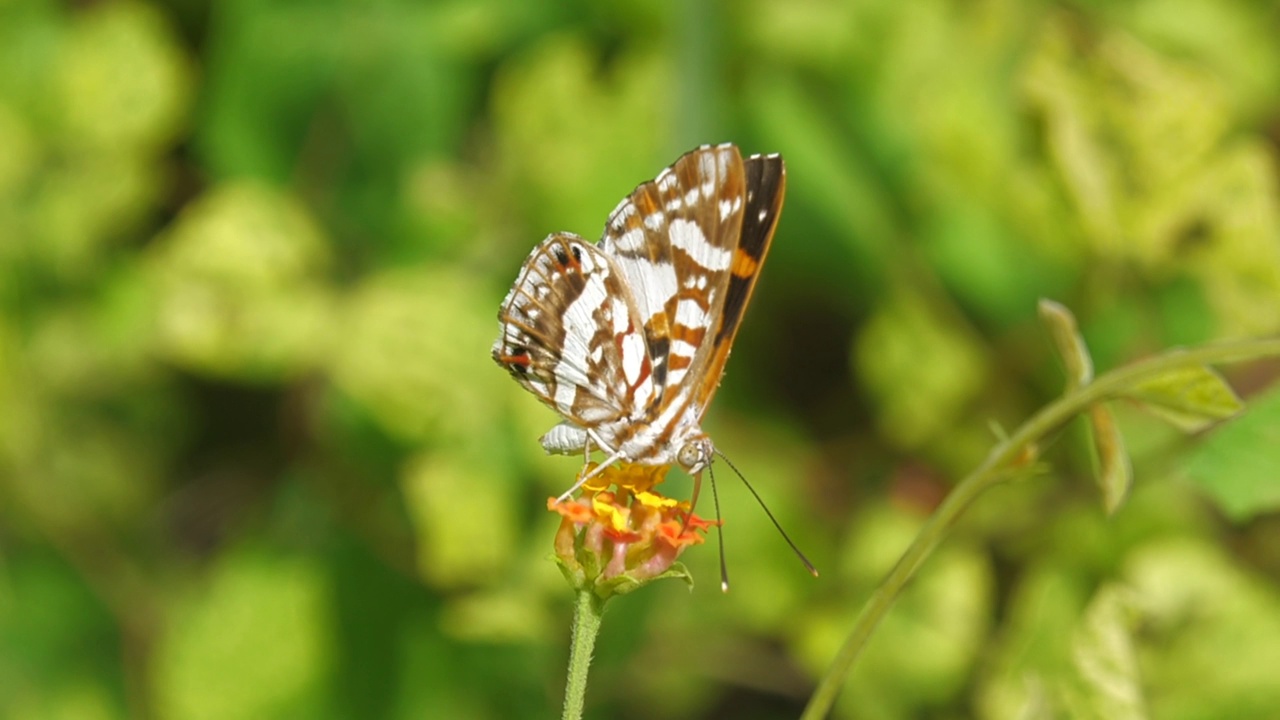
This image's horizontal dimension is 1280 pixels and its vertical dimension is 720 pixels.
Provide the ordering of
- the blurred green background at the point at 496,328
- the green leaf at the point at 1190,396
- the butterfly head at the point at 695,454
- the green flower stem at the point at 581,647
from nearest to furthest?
the green flower stem at the point at 581,647
the green leaf at the point at 1190,396
the butterfly head at the point at 695,454
the blurred green background at the point at 496,328

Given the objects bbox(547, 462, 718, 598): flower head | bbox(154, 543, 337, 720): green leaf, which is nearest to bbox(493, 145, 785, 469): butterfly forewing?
bbox(547, 462, 718, 598): flower head

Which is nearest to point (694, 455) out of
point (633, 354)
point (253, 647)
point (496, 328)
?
point (633, 354)

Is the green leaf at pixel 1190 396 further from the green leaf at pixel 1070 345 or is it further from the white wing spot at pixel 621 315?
the white wing spot at pixel 621 315

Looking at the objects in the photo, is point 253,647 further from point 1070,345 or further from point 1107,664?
point 1070,345

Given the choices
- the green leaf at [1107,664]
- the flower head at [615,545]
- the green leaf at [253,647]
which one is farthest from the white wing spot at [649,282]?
the green leaf at [253,647]

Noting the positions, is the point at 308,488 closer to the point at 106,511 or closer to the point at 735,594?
the point at 106,511

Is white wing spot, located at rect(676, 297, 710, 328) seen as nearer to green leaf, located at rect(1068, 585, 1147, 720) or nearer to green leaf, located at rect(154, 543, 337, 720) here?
green leaf, located at rect(1068, 585, 1147, 720)
